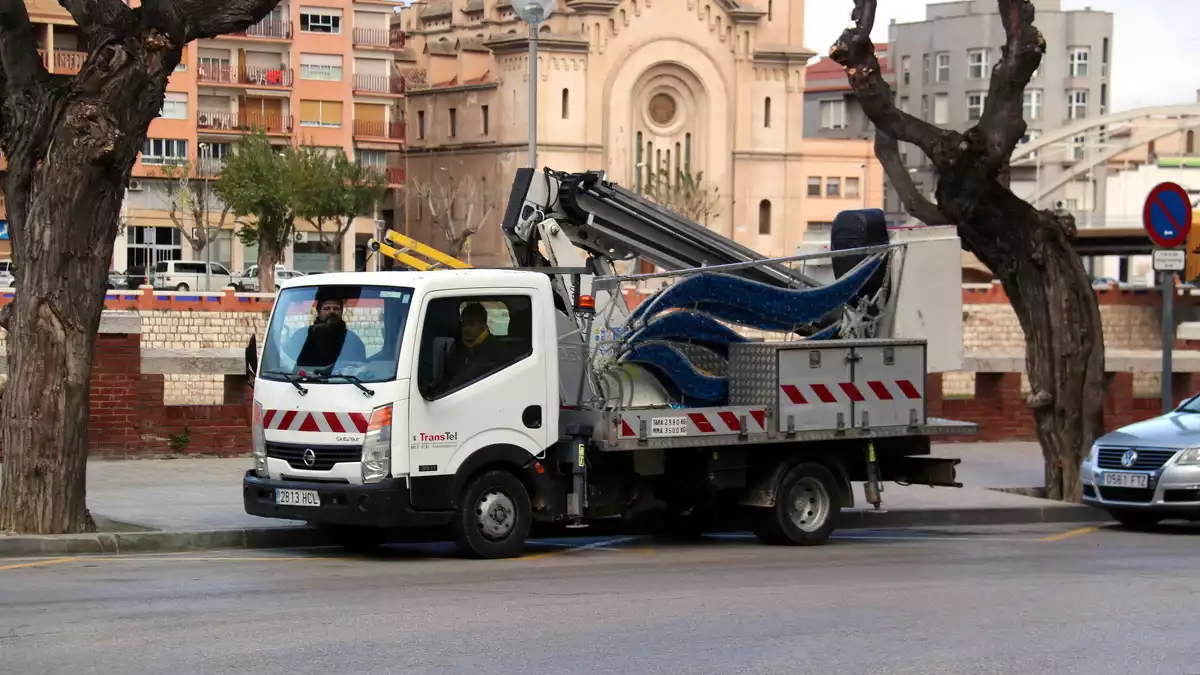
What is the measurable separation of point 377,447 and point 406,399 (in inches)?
15.9

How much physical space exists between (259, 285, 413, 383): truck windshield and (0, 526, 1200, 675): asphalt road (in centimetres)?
141

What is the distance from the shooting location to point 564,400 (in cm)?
1447

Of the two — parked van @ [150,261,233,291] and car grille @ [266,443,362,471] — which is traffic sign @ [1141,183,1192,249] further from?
parked van @ [150,261,233,291]

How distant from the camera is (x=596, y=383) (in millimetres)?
14508

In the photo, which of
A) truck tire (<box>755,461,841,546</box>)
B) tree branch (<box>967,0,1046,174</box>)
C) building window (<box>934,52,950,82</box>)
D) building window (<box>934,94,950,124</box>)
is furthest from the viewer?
building window (<box>934,52,950,82</box>)

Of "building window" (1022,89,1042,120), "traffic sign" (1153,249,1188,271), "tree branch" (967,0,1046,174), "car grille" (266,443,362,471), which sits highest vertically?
"building window" (1022,89,1042,120)

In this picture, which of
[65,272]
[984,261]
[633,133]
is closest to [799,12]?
[633,133]

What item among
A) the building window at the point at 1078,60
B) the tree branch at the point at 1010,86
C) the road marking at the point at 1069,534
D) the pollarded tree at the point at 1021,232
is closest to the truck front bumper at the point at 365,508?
the road marking at the point at 1069,534

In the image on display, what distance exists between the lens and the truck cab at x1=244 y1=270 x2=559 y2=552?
43.5ft

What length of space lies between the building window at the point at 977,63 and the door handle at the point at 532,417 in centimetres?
11251

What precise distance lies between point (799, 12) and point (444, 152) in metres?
23.1

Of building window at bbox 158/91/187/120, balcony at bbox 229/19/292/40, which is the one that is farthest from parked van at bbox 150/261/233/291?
Answer: balcony at bbox 229/19/292/40

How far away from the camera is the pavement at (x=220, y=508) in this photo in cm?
1423

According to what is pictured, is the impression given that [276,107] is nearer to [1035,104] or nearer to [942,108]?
[942,108]
